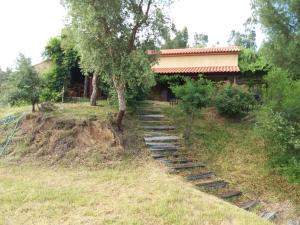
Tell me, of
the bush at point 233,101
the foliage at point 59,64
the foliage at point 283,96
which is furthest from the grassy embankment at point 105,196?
the foliage at point 59,64

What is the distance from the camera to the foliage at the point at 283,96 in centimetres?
912

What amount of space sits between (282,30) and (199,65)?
27.9 ft

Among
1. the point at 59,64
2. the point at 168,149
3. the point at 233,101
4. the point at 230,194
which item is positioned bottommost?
the point at 230,194

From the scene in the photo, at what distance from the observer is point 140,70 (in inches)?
396

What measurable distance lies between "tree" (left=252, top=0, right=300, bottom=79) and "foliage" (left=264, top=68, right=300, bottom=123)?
A: 823 millimetres

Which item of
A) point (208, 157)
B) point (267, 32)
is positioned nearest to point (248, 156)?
point (208, 157)

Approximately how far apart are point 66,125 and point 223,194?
5.37m

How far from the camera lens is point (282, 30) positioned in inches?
420

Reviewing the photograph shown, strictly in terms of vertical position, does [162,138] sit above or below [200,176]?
above

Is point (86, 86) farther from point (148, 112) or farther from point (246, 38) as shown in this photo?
point (246, 38)

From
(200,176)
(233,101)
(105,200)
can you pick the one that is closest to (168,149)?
(200,176)

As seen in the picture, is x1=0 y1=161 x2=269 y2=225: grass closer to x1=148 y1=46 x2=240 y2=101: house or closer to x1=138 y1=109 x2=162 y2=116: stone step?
x1=138 y1=109 x2=162 y2=116: stone step

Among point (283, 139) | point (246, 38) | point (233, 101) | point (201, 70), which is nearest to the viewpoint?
point (283, 139)

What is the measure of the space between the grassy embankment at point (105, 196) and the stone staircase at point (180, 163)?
600mm
